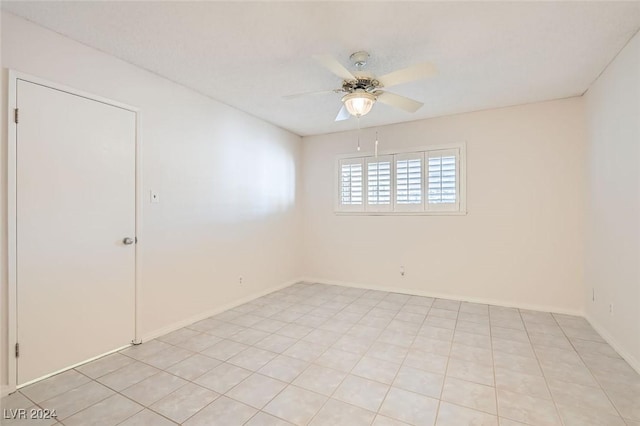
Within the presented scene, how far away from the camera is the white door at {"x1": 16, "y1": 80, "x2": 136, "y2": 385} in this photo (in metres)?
2.10

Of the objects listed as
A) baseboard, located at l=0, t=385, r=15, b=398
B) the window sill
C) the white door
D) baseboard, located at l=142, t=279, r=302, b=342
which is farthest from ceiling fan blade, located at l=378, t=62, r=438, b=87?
baseboard, located at l=0, t=385, r=15, b=398

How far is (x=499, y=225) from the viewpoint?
3908mm

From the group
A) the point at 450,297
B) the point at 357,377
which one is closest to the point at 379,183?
the point at 450,297

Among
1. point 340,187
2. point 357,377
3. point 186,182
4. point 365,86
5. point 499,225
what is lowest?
point 357,377

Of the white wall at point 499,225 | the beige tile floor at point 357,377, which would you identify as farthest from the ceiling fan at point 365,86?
the beige tile floor at point 357,377

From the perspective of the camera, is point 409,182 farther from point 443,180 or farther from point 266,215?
point 266,215

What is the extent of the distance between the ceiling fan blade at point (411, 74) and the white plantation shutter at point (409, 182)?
2254mm

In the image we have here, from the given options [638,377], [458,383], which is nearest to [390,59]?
[458,383]

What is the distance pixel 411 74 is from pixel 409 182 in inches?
98.3

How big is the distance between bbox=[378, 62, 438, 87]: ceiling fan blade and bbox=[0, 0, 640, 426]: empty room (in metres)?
0.02

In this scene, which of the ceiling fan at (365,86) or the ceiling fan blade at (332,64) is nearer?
the ceiling fan blade at (332,64)

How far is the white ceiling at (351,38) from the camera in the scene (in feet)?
6.47

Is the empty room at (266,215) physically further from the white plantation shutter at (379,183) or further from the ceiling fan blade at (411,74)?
the white plantation shutter at (379,183)

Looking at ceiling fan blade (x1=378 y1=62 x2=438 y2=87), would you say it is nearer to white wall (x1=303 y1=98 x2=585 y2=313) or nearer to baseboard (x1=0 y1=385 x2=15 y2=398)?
white wall (x1=303 y1=98 x2=585 y2=313)
